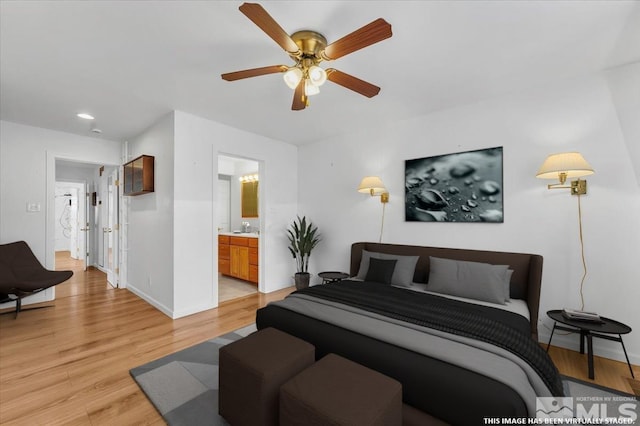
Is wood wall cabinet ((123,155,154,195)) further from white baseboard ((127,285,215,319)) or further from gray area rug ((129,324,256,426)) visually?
gray area rug ((129,324,256,426))

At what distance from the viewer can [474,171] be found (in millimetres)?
3131

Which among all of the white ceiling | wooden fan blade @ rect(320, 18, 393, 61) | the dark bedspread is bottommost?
the dark bedspread

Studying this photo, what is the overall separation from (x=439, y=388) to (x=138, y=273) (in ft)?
14.7

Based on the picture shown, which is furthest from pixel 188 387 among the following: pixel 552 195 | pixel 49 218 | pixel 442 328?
pixel 49 218

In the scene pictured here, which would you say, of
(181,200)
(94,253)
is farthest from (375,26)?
(94,253)

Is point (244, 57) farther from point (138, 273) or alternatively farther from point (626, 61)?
point (138, 273)

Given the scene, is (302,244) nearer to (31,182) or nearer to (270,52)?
(270,52)

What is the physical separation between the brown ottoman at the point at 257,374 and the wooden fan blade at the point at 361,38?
74.2 inches

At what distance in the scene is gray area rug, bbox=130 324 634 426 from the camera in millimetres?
1744

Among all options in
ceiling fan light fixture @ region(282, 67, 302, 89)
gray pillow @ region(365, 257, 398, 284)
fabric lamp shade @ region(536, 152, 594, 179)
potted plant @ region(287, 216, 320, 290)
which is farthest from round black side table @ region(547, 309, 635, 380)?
potted plant @ region(287, 216, 320, 290)

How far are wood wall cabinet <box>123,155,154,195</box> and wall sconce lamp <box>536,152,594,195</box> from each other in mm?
4556

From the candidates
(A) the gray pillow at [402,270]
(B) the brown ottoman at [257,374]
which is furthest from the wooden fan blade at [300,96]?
(A) the gray pillow at [402,270]

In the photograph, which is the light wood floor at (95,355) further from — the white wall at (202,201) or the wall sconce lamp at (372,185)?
the wall sconce lamp at (372,185)

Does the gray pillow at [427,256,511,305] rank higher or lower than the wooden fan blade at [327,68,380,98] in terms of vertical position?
lower
